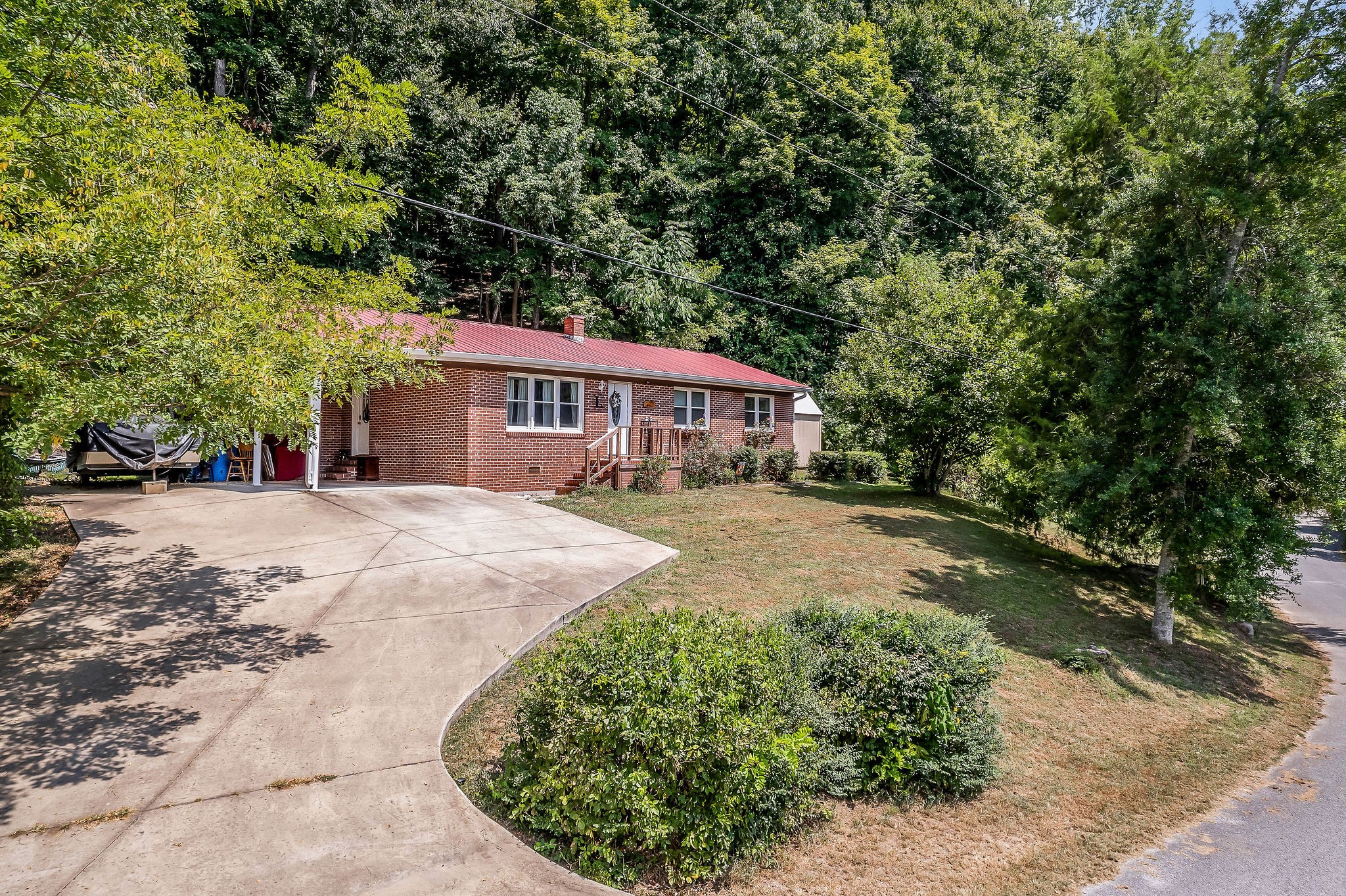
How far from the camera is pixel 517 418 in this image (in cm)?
1664

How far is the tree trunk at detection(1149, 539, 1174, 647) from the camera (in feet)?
36.0

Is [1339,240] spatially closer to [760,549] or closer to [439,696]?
[760,549]

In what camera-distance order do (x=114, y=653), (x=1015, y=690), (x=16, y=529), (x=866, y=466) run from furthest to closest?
1. (x=866, y=466)
2. (x=1015, y=690)
3. (x=16, y=529)
4. (x=114, y=653)

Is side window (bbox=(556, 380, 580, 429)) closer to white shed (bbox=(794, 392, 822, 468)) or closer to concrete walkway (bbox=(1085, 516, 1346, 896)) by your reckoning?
white shed (bbox=(794, 392, 822, 468))

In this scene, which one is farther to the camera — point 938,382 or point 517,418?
point 938,382

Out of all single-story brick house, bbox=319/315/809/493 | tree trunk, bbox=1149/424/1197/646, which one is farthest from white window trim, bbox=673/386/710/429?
tree trunk, bbox=1149/424/1197/646

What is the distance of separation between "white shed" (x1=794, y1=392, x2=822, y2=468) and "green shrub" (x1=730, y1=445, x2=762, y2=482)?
757 cm

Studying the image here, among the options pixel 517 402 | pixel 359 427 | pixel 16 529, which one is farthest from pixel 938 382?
pixel 16 529

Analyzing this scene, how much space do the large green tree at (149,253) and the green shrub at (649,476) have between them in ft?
32.5

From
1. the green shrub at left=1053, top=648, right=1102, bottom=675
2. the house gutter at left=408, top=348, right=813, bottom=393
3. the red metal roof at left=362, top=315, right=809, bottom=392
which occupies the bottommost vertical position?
the green shrub at left=1053, top=648, right=1102, bottom=675

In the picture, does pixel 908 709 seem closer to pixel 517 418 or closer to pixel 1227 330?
pixel 1227 330

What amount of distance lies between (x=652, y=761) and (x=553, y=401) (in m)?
13.7

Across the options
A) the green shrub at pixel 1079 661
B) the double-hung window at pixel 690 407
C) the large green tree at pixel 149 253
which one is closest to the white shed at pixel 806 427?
the double-hung window at pixel 690 407

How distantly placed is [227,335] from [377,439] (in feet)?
39.3
